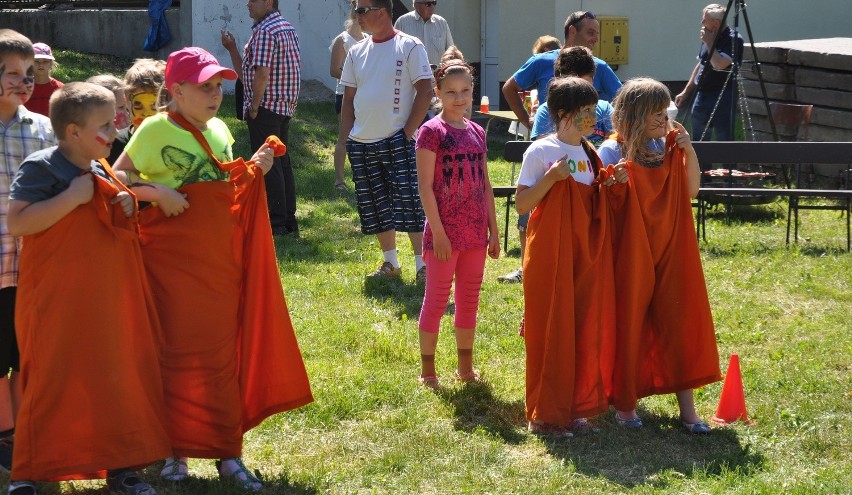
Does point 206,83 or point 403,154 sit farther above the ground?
point 206,83

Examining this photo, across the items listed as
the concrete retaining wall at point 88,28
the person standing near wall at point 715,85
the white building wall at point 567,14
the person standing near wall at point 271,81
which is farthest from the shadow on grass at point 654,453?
the concrete retaining wall at point 88,28

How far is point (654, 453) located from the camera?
486cm

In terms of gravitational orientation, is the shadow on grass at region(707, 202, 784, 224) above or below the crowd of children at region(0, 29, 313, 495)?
below

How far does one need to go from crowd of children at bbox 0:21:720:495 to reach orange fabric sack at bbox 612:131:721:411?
1cm

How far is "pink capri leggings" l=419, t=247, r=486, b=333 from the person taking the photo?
5578mm

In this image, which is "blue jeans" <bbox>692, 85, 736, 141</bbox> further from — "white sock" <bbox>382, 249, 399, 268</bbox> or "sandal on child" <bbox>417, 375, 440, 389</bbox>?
"sandal on child" <bbox>417, 375, 440, 389</bbox>

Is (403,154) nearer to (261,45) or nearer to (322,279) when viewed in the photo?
(322,279)

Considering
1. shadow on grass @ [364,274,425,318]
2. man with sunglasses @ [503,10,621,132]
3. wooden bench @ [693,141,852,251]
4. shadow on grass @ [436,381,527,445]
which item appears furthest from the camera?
wooden bench @ [693,141,852,251]

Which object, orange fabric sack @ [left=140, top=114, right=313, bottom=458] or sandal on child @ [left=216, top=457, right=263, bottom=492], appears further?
sandal on child @ [left=216, top=457, right=263, bottom=492]

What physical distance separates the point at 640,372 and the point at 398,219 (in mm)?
3224

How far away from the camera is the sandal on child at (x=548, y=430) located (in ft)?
16.5

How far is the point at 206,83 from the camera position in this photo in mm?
4211

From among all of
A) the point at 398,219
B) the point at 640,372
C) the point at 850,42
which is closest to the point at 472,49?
the point at 850,42

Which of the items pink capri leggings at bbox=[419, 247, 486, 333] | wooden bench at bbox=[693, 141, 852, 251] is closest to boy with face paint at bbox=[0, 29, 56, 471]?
pink capri leggings at bbox=[419, 247, 486, 333]
